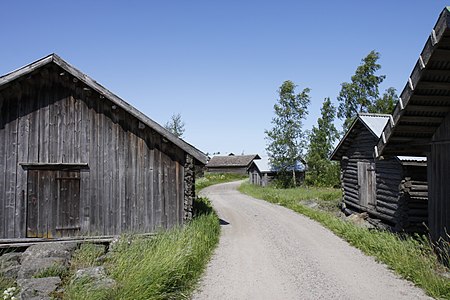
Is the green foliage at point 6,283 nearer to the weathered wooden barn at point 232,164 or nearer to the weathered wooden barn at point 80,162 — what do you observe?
the weathered wooden barn at point 80,162

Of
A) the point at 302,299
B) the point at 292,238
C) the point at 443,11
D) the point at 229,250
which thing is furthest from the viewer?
the point at 292,238

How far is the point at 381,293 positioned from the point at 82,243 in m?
8.49

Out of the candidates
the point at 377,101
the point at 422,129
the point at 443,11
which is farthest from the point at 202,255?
the point at 377,101

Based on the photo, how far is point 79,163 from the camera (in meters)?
11.3

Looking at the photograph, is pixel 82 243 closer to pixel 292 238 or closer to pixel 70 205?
pixel 70 205

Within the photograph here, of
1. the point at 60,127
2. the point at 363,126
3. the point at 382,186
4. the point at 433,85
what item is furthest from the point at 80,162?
the point at 363,126

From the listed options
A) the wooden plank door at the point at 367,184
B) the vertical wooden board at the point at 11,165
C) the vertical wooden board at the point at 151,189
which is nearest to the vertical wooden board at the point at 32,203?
the vertical wooden board at the point at 11,165

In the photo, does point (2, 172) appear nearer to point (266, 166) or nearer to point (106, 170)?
point (106, 170)

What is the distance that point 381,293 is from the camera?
279 inches

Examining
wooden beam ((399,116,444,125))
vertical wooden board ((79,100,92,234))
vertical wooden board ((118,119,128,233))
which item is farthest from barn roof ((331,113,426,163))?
vertical wooden board ((79,100,92,234))

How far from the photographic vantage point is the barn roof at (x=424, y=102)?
251 inches

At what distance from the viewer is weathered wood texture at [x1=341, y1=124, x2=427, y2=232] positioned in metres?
13.0

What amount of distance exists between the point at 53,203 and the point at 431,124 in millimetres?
11343

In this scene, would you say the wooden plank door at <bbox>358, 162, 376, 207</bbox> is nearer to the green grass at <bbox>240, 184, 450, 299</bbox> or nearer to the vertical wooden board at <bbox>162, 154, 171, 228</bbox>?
the green grass at <bbox>240, 184, 450, 299</bbox>
